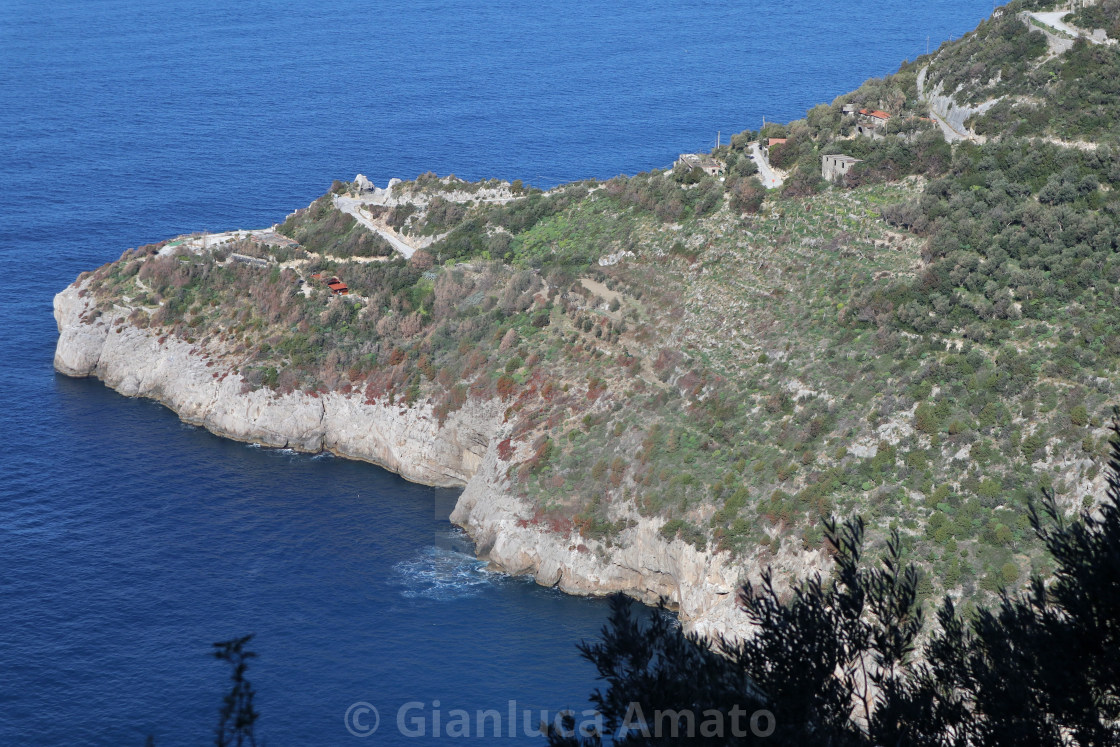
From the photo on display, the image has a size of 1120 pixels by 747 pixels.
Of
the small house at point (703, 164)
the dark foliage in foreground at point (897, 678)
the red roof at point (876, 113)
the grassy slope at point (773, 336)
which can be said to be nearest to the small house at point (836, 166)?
the grassy slope at point (773, 336)

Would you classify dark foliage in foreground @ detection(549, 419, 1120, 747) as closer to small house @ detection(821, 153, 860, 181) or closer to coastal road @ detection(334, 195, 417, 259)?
small house @ detection(821, 153, 860, 181)

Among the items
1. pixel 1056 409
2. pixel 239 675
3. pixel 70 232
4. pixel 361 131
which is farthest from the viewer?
pixel 361 131

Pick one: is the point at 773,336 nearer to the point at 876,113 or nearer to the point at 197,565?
the point at 876,113

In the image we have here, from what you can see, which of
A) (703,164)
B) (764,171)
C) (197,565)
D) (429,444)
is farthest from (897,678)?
(703,164)

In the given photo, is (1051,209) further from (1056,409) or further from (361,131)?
(361,131)

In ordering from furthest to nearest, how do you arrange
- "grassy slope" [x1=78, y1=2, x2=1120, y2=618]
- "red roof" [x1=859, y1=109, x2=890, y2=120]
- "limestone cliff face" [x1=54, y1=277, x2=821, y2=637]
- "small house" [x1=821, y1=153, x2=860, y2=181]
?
"red roof" [x1=859, y1=109, x2=890, y2=120], "small house" [x1=821, y1=153, x2=860, y2=181], "limestone cliff face" [x1=54, y1=277, x2=821, y2=637], "grassy slope" [x1=78, y1=2, x2=1120, y2=618]

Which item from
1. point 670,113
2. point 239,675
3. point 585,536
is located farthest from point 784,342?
point 670,113

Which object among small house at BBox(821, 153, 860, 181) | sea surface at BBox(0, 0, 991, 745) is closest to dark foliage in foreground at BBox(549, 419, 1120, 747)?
sea surface at BBox(0, 0, 991, 745)
